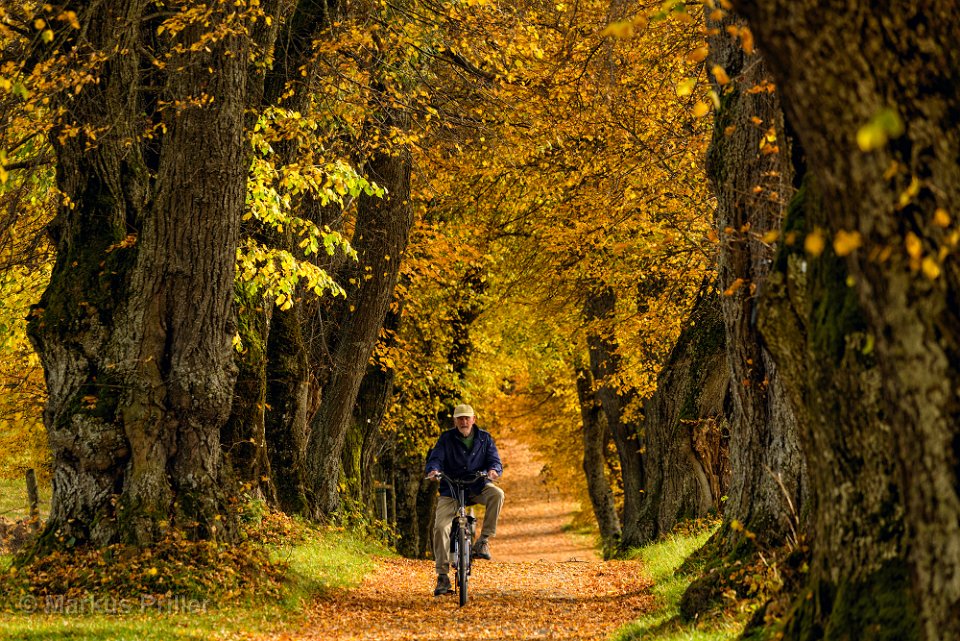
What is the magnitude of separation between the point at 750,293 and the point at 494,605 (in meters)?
4.93

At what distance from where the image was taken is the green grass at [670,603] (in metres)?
6.85

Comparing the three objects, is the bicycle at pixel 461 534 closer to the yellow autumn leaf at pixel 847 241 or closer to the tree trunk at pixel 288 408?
the tree trunk at pixel 288 408

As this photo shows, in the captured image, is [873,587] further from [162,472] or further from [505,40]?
[505,40]

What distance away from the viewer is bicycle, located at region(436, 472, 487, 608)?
10.7m

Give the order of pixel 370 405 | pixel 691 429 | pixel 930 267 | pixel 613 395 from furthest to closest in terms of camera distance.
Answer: pixel 613 395
pixel 370 405
pixel 691 429
pixel 930 267

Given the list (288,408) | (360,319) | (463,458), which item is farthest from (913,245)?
(360,319)

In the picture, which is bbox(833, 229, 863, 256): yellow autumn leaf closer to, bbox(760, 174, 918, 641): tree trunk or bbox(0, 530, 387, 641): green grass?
bbox(760, 174, 918, 641): tree trunk

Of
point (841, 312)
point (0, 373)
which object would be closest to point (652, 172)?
point (841, 312)

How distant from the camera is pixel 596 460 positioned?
26438mm

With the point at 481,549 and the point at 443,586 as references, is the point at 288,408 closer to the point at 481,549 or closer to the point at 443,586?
the point at 443,586

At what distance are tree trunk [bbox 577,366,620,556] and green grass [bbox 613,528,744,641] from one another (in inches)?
350

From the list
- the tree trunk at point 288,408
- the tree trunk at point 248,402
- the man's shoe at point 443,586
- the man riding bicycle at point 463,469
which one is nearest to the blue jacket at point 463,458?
the man riding bicycle at point 463,469

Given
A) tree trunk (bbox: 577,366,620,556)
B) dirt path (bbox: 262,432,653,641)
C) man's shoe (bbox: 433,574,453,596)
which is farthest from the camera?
tree trunk (bbox: 577,366,620,556)

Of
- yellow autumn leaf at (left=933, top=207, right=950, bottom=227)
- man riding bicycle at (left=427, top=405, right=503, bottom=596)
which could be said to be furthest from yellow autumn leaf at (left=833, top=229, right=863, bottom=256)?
man riding bicycle at (left=427, top=405, right=503, bottom=596)
